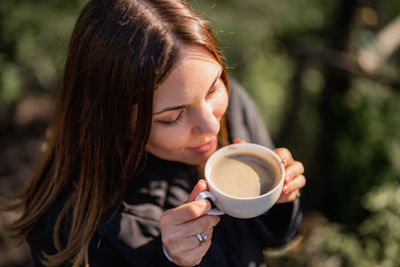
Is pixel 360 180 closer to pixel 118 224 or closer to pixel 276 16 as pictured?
pixel 118 224

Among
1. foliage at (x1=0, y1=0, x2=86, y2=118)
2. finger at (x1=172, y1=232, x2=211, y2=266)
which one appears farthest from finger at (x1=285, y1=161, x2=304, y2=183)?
foliage at (x1=0, y1=0, x2=86, y2=118)

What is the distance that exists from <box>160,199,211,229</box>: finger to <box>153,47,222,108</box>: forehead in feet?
1.33

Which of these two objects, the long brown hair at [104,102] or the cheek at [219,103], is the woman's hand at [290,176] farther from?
the long brown hair at [104,102]

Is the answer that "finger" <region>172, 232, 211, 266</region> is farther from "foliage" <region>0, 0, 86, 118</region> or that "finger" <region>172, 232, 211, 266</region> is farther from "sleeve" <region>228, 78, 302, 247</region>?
"foliage" <region>0, 0, 86, 118</region>

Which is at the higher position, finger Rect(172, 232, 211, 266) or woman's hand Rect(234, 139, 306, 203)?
woman's hand Rect(234, 139, 306, 203)

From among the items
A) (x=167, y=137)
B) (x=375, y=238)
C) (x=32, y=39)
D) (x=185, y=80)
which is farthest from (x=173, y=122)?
(x=32, y=39)

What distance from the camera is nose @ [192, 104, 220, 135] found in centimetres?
145

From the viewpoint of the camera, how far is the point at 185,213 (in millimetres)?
1354

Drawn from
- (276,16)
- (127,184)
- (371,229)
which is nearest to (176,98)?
(127,184)

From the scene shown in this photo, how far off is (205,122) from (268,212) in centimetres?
81

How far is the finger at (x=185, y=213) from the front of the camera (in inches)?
53.1

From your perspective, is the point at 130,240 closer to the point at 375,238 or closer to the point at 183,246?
the point at 183,246

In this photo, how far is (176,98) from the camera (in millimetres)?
1374

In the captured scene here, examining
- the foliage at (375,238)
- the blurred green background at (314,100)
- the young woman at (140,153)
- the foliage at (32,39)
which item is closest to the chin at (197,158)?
the young woman at (140,153)
